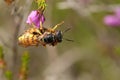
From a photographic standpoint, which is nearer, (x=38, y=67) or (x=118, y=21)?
(x=118, y=21)

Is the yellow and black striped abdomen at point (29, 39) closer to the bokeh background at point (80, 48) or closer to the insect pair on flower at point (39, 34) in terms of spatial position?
the insect pair on flower at point (39, 34)

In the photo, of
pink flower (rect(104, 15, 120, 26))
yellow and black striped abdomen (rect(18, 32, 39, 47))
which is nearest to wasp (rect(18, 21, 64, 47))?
yellow and black striped abdomen (rect(18, 32, 39, 47))

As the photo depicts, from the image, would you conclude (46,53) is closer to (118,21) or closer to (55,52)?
(55,52)

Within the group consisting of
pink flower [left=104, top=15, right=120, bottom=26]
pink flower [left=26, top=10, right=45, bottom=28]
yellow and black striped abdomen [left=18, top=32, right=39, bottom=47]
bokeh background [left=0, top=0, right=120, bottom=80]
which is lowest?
bokeh background [left=0, top=0, right=120, bottom=80]

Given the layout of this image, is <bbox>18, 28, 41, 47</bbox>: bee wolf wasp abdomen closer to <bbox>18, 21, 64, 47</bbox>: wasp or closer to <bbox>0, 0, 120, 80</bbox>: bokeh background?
<bbox>18, 21, 64, 47</bbox>: wasp

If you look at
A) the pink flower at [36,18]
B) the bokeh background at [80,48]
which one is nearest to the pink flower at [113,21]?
the bokeh background at [80,48]

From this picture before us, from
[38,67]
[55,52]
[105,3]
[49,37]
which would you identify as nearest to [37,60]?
[38,67]

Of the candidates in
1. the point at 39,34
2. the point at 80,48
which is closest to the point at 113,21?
the point at 80,48
